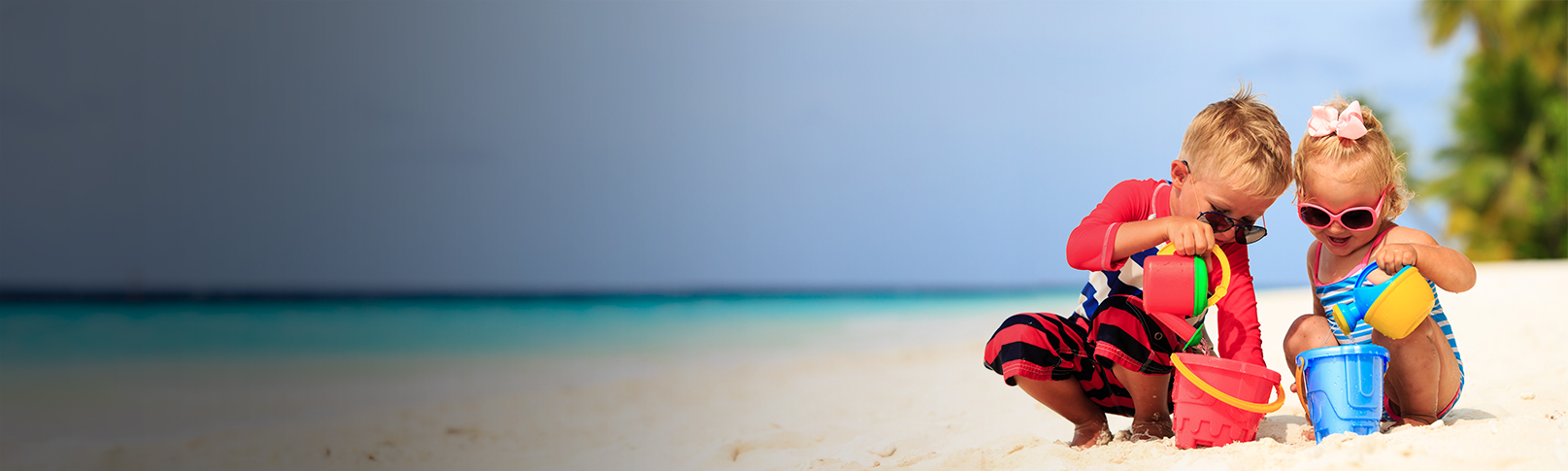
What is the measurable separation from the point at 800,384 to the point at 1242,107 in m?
3.72

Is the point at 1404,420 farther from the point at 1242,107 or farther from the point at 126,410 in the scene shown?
the point at 126,410

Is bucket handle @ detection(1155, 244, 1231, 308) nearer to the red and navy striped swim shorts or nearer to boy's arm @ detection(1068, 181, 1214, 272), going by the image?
boy's arm @ detection(1068, 181, 1214, 272)

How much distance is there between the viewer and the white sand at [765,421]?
73.1 inches

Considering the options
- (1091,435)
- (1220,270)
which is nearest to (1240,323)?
(1220,270)

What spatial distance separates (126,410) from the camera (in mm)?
5250

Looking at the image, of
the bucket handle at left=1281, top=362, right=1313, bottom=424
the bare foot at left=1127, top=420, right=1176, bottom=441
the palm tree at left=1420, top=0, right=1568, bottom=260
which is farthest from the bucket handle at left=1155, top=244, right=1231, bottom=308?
the palm tree at left=1420, top=0, right=1568, bottom=260

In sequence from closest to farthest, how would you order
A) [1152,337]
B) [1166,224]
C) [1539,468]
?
[1539,468] → [1166,224] → [1152,337]

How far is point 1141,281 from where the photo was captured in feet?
6.96

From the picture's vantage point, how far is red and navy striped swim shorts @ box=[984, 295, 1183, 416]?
6.68ft

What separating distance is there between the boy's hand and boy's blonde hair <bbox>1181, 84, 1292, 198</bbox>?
0.17 metres

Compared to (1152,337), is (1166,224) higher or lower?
higher

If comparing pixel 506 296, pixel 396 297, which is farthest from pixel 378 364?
pixel 506 296

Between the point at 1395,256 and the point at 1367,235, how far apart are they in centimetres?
20

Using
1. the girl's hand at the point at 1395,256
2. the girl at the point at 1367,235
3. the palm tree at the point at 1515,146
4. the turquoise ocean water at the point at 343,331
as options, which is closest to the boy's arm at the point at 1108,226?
the girl at the point at 1367,235
